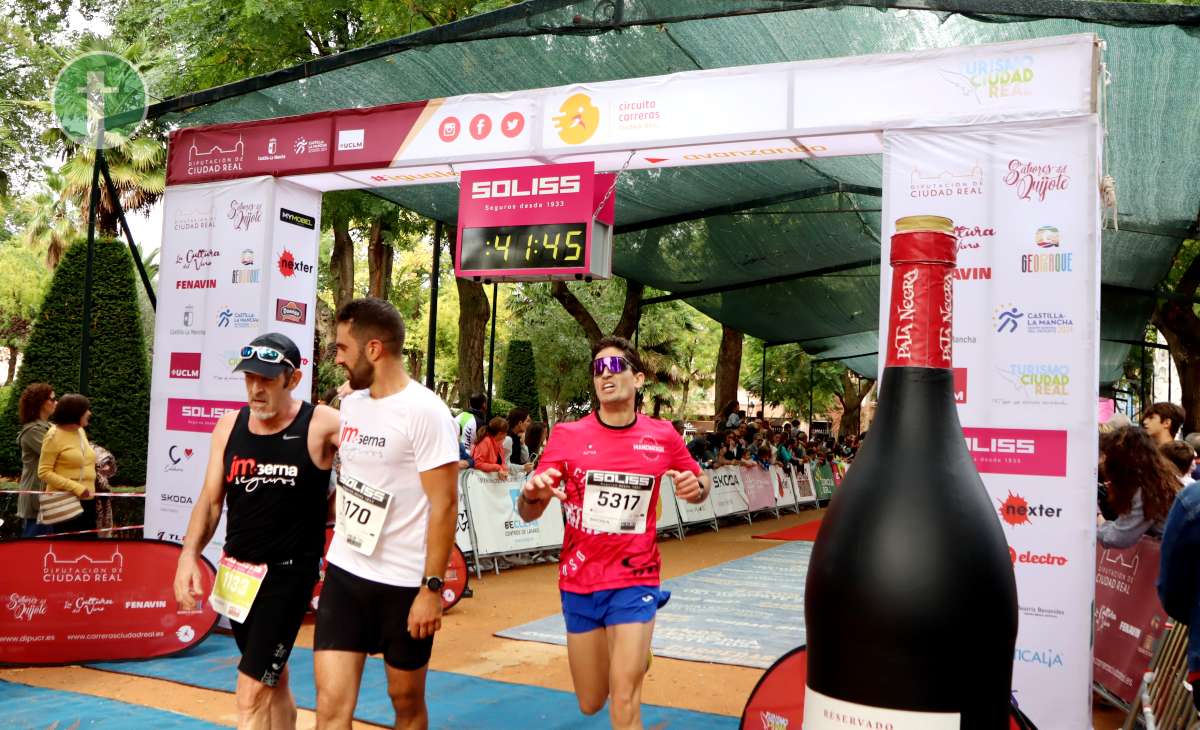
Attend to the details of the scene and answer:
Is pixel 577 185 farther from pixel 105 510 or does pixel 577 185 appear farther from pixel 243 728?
pixel 105 510

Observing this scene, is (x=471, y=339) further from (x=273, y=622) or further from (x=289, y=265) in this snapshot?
(x=273, y=622)

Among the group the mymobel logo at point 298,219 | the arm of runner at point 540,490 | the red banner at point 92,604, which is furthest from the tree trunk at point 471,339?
the arm of runner at point 540,490

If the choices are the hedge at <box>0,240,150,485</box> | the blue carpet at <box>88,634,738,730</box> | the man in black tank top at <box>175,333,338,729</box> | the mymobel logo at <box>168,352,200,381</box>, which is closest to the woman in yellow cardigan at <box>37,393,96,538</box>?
the mymobel logo at <box>168,352,200,381</box>

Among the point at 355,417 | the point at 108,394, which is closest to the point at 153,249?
the point at 108,394

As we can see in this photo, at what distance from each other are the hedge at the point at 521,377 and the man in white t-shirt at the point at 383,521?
25.0m

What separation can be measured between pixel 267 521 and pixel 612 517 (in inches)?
57.5

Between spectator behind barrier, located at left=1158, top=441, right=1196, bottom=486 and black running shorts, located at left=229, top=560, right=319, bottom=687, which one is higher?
spectator behind barrier, located at left=1158, top=441, right=1196, bottom=486

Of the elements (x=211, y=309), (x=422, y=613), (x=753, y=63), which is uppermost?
(x=753, y=63)

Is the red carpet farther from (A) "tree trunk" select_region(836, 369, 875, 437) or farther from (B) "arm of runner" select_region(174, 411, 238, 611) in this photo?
(A) "tree trunk" select_region(836, 369, 875, 437)

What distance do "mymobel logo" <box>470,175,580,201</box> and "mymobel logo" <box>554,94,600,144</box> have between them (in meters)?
0.44

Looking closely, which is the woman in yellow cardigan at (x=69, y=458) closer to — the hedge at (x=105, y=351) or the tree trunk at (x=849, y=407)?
the hedge at (x=105, y=351)

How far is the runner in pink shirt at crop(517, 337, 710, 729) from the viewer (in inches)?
177

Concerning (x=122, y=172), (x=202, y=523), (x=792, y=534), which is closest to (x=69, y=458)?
(x=202, y=523)

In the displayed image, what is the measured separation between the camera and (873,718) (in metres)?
1.22
